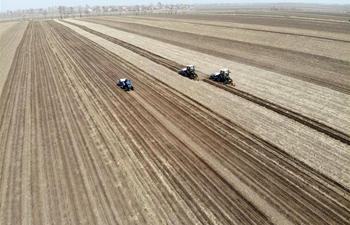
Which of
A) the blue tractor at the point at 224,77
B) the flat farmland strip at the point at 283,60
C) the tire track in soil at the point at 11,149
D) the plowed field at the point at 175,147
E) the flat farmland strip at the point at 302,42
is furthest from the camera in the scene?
the flat farmland strip at the point at 302,42

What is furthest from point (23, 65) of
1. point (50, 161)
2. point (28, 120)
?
point (50, 161)

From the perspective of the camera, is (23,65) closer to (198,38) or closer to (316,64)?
(198,38)

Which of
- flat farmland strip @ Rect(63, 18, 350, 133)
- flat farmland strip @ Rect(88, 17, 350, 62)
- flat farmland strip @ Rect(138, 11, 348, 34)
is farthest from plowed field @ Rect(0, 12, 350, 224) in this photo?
flat farmland strip @ Rect(138, 11, 348, 34)

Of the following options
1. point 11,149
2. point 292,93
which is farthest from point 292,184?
point 11,149

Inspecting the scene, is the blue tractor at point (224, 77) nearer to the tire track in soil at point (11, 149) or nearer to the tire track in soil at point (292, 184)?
the tire track in soil at point (292, 184)

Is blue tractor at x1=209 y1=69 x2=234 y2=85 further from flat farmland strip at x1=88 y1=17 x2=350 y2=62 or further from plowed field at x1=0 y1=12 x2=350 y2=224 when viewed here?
flat farmland strip at x1=88 y1=17 x2=350 y2=62

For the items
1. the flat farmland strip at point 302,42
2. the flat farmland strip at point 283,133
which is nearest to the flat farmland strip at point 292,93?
the flat farmland strip at point 283,133

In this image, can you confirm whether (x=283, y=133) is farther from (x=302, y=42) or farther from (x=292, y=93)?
(x=302, y=42)

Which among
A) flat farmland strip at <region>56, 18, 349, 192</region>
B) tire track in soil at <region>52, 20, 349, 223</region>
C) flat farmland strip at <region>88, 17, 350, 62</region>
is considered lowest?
tire track in soil at <region>52, 20, 349, 223</region>
